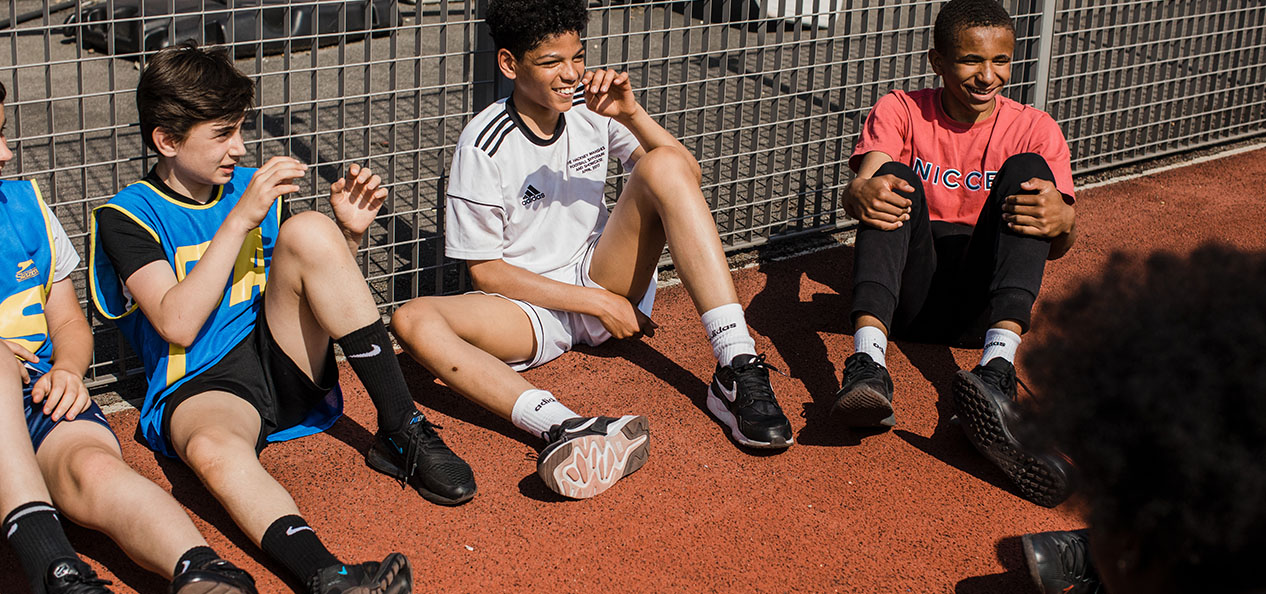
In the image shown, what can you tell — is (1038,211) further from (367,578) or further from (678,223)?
(367,578)

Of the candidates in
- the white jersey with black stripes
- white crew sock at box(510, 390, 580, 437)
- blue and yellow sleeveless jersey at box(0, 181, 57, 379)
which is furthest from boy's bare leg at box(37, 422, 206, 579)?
the white jersey with black stripes

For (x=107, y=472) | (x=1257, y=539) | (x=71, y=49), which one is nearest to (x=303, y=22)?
(x=71, y=49)

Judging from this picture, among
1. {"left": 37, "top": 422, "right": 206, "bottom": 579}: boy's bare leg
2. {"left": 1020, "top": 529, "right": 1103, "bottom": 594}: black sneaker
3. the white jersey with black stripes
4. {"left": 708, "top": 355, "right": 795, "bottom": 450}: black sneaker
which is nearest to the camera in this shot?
{"left": 37, "top": 422, "right": 206, "bottom": 579}: boy's bare leg

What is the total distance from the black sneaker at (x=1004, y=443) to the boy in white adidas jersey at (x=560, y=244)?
1.73 ft

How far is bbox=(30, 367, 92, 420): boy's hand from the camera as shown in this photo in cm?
278

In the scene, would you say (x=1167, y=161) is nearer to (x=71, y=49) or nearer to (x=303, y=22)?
(x=303, y=22)

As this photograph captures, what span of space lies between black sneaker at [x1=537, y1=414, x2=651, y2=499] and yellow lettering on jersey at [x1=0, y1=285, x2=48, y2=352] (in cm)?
134

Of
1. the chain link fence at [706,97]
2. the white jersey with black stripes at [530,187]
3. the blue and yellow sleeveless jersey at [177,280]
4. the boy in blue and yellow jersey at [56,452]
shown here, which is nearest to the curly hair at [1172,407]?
the boy in blue and yellow jersey at [56,452]

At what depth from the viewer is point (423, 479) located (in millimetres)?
3084

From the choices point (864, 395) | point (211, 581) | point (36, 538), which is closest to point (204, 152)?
point (36, 538)

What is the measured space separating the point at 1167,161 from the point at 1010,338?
10.9ft

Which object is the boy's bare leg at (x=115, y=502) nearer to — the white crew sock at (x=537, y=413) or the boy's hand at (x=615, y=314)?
the white crew sock at (x=537, y=413)

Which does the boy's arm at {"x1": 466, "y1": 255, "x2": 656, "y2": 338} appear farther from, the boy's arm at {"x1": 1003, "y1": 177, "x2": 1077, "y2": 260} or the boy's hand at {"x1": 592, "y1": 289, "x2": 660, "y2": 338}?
the boy's arm at {"x1": 1003, "y1": 177, "x2": 1077, "y2": 260}

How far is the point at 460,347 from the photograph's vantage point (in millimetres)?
3350
